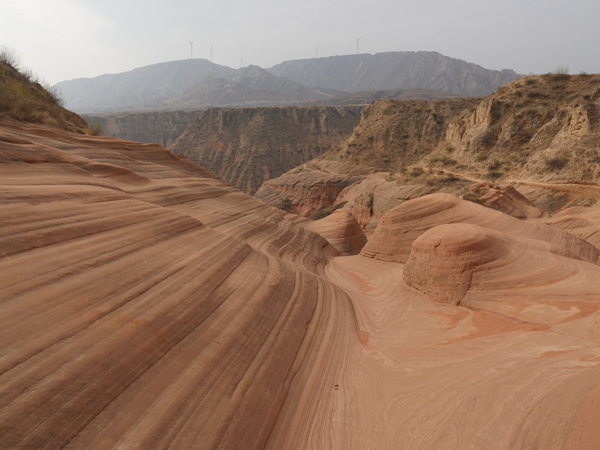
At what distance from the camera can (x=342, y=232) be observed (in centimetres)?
1554

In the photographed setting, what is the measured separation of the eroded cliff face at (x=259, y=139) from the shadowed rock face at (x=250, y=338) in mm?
61938

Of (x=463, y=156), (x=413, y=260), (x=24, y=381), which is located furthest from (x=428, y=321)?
(x=463, y=156)

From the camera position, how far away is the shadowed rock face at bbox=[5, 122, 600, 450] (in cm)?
279

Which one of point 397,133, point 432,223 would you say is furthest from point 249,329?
point 397,133

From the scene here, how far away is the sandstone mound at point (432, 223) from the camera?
9953 mm

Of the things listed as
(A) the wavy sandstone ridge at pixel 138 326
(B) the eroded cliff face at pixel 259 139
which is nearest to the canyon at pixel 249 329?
(A) the wavy sandstone ridge at pixel 138 326

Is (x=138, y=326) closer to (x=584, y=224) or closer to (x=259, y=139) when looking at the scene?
(x=584, y=224)

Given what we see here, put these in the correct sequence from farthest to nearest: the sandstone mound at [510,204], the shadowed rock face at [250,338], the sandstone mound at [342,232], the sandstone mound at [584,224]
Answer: the sandstone mound at [342,232] < the sandstone mound at [510,204] < the sandstone mound at [584,224] < the shadowed rock face at [250,338]

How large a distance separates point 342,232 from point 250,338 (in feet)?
38.1

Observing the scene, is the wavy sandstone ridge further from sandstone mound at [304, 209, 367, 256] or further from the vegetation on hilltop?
sandstone mound at [304, 209, 367, 256]

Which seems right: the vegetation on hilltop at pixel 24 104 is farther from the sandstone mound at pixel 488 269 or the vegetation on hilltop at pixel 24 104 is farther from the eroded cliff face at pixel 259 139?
the eroded cliff face at pixel 259 139

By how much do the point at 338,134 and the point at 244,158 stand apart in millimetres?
23069

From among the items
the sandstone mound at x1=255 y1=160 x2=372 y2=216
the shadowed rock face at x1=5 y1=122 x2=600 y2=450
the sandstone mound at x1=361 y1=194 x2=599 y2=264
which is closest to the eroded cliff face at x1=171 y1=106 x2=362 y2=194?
the sandstone mound at x1=255 y1=160 x2=372 y2=216

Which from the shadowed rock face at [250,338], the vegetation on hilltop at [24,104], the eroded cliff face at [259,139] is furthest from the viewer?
the eroded cliff face at [259,139]
